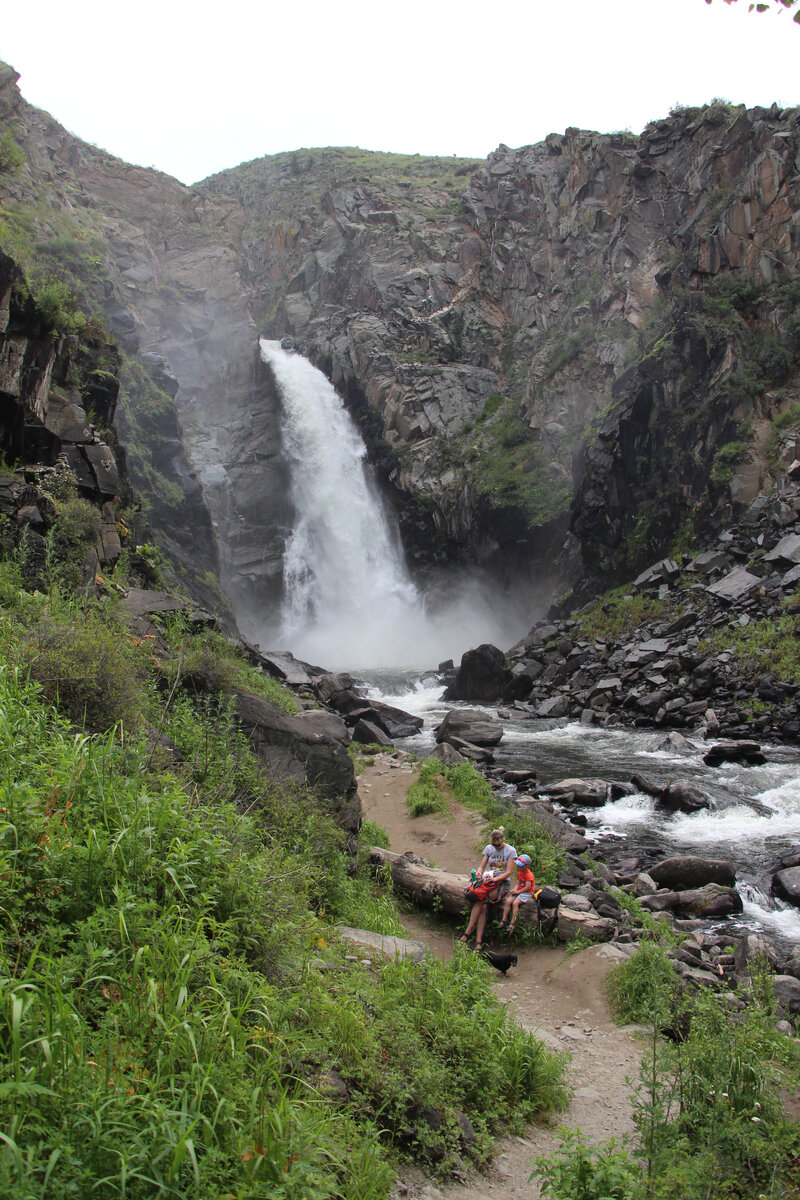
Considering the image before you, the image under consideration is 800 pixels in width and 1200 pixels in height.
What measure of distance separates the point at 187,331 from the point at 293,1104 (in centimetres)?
5911

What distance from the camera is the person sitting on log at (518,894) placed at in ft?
22.6

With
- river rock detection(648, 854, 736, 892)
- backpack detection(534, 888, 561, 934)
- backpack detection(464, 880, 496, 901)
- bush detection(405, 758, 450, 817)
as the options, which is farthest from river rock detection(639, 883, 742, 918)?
bush detection(405, 758, 450, 817)

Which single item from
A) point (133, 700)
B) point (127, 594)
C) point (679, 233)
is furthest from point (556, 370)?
point (133, 700)

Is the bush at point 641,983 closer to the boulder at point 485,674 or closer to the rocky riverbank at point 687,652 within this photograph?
the rocky riverbank at point 687,652

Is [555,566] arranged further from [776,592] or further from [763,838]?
[763,838]

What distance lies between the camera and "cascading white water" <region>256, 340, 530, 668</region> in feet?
124

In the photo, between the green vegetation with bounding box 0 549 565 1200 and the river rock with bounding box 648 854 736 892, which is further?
the river rock with bounding box 648 854 736 892

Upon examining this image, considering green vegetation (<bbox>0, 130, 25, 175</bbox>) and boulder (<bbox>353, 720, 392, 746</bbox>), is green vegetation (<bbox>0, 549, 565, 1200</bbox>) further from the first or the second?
green vegetation (<bbox>0, 130, 25, 175</bbox>)

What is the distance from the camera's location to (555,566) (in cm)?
3459

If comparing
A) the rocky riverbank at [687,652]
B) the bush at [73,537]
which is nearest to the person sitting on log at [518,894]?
the bush at [73,537]

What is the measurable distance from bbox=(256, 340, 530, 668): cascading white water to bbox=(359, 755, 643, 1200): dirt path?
27.9 m

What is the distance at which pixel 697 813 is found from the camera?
11.4m

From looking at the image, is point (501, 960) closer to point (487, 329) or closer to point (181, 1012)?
→ point (181, 1012)

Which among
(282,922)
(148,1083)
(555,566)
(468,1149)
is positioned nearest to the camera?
(148,1083)
